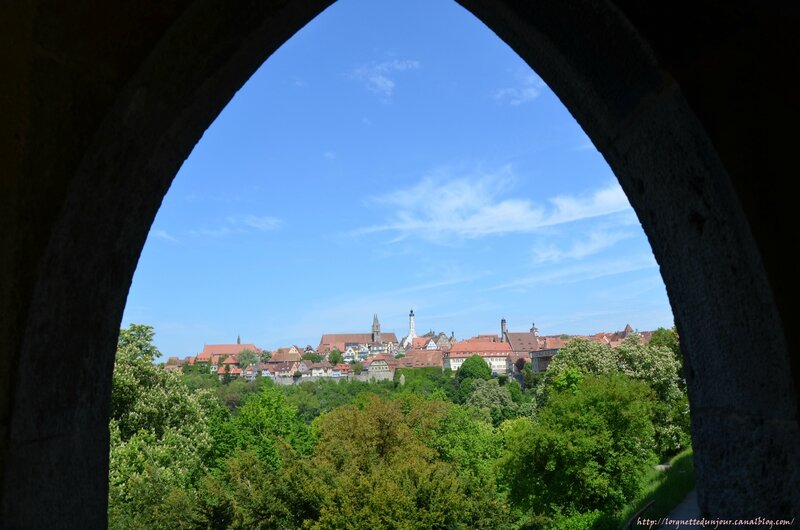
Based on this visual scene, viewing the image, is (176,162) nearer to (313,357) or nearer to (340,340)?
(313,357)

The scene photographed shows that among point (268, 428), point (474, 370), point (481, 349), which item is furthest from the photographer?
point (481, 349)

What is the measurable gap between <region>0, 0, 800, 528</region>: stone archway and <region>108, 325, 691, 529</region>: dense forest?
47.5 feet

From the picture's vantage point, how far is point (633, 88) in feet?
4.39

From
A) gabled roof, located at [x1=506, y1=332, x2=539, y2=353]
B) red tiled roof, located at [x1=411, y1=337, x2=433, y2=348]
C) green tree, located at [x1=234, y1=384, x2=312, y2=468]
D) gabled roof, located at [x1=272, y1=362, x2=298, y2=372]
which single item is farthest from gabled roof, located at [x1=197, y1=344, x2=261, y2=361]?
green tree, located at [x1=234, y1=384, x2=312, y2=468]

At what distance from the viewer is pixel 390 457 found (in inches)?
897

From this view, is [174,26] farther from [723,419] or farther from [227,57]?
[723,419]

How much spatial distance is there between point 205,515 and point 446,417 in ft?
60.6

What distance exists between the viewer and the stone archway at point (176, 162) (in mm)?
1097

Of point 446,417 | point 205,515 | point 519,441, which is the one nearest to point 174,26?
point 205,515

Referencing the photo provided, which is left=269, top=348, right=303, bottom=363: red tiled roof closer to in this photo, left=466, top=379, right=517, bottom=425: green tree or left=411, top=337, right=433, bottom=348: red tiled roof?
left=411, top=337, right=433, bottom=348: red tiled roof

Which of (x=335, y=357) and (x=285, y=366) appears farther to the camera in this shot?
(x=335, y=357)

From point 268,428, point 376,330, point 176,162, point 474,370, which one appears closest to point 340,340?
point 376,330

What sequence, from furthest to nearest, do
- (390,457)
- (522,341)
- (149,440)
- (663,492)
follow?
(522,341)
(390,457)
(663,492)
(149,440)

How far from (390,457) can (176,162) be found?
22.7 m
